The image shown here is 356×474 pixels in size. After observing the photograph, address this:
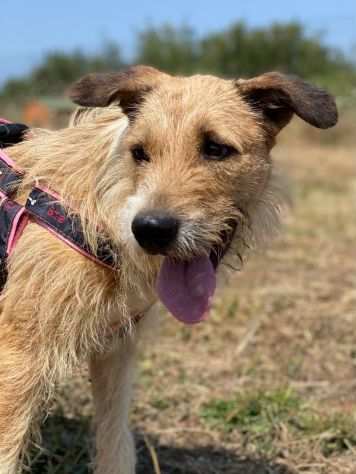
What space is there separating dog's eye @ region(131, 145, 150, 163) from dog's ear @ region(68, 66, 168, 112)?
9.5 inches

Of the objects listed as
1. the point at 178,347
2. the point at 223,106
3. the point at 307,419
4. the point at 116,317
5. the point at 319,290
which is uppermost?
the point at 223,106

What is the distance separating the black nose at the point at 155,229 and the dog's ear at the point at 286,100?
78 cm

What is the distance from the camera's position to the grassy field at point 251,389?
4.02 meters

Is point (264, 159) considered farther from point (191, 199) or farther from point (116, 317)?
point (116, 317)

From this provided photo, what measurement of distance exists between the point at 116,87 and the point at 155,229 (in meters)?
0.78

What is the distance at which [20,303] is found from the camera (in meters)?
3.00

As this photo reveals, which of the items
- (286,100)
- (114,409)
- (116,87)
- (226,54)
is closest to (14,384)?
(114,409)

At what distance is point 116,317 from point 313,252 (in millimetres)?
5436

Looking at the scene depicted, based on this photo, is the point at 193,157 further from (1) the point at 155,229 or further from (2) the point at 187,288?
(2) the point at 187,288

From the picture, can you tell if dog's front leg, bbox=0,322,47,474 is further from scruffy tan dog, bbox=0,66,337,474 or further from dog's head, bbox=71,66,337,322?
dog's head, bbox=71,66,337,322

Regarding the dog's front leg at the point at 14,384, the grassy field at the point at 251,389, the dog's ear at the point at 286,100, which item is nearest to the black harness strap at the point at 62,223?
the dog's front leg at the point at 14,384

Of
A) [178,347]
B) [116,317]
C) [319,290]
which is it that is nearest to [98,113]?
[116,317]

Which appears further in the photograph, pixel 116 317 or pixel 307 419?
pixel 307 419

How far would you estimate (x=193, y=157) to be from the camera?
9.67 ft
